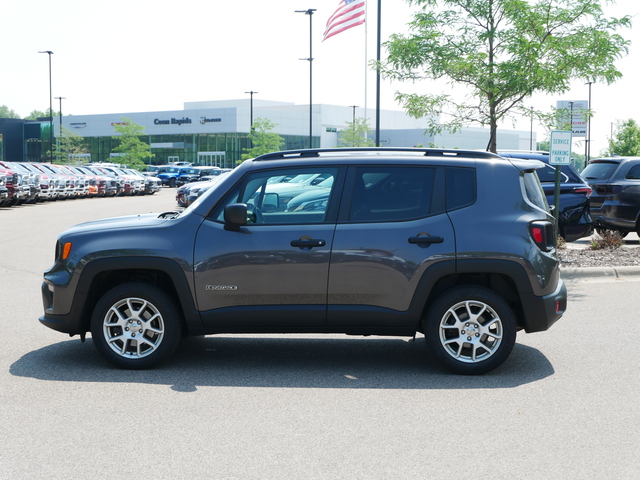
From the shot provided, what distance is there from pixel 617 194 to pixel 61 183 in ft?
90.1

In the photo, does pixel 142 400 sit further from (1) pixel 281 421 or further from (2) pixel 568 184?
(2) pixel 568 184

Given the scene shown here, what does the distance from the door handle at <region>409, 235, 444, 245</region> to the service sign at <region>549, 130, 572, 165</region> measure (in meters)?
6.29

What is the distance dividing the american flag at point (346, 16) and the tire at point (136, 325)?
27189 mm

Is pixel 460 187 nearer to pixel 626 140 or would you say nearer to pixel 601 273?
pixel 601 273

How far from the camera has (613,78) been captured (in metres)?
13.5

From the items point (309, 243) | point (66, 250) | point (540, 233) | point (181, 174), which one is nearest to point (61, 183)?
point (181, 174)

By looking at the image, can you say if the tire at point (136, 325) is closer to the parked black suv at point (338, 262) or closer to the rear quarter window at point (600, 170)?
the parked black suv at point (338, 262)

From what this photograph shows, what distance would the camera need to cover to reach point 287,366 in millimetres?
6488

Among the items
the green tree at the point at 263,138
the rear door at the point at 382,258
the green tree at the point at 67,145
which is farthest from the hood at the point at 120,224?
the green tree at the point at 67,145

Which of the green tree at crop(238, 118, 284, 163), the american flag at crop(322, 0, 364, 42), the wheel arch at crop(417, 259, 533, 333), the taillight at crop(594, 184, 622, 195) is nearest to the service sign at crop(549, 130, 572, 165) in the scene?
the taillight at crop(594, 184, 622, 195)

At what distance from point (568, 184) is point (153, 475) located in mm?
10784

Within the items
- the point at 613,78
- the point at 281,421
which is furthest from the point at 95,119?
the point at 281,421

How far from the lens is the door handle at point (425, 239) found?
6.06 m

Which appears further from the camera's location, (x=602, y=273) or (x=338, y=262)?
(x=602, y=273)
